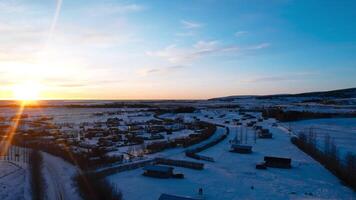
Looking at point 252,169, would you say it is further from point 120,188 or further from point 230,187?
point 120,188

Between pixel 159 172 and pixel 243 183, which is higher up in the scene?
pixel 159 172

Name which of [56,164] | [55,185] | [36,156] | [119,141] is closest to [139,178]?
[55,185]

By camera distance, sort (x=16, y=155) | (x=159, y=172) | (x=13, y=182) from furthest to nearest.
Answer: (x=16, y=155), (x=159, y=172), (x=13, y=182)

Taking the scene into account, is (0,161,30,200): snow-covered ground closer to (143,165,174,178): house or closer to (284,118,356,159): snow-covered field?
(143,165,174,178): house

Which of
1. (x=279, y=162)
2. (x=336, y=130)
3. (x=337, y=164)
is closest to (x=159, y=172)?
(x=279, y=162)

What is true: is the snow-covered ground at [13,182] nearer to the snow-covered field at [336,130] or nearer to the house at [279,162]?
the house at [279,162]

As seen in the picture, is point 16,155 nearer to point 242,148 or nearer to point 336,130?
point 242,148

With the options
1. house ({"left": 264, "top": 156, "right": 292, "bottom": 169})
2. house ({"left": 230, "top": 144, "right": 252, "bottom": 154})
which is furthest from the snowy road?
house ({"left": 230, "top": 144, "right": 252, "bottom": 154})

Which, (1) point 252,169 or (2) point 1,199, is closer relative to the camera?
(2) point 1,199

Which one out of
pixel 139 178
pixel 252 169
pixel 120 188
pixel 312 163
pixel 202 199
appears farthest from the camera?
pixel 312 163
